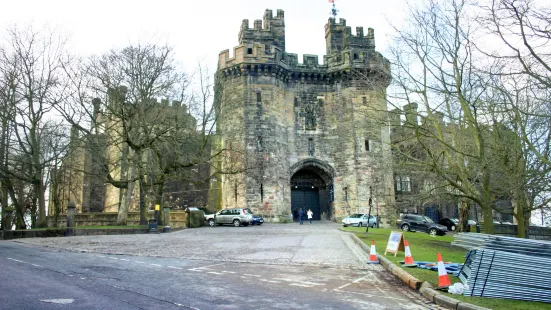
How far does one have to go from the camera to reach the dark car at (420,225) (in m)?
28.0

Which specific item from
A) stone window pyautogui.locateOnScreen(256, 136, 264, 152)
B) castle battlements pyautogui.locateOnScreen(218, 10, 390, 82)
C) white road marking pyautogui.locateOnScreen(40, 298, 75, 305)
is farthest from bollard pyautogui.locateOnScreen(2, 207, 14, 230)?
white road marking pyautogui.locateOnScreen(40, 298, 75, 305)

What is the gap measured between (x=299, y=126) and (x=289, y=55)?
5.70m

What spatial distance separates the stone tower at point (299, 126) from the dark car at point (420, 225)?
1.73 m

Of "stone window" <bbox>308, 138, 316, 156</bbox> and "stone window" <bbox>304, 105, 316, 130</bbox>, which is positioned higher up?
"stone window" <bbox>304, 105, 316, 130</bbox>

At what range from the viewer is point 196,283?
7852 millimetres

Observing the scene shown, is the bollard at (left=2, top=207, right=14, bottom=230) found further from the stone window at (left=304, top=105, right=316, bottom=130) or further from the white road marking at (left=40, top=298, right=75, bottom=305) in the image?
the stone window at (left=304, top=105, right=316, bottom=130)

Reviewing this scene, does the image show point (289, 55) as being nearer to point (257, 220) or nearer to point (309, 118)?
point (309, 118)

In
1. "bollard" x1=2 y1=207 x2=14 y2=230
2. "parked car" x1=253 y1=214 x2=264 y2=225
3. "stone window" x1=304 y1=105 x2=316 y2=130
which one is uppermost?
"stone window" x1=304 y1=105 x2=316 y2=130

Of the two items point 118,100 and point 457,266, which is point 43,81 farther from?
point 457,266

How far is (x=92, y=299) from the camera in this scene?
245 inches

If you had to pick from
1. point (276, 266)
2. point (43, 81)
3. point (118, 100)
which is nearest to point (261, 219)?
point (118, 100)

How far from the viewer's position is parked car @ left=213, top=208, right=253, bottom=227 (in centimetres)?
2827

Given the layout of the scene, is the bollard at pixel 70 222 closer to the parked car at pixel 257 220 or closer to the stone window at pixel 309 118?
the parked car at pixel 257 220

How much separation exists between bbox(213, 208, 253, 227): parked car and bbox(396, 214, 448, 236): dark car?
10405 mm
